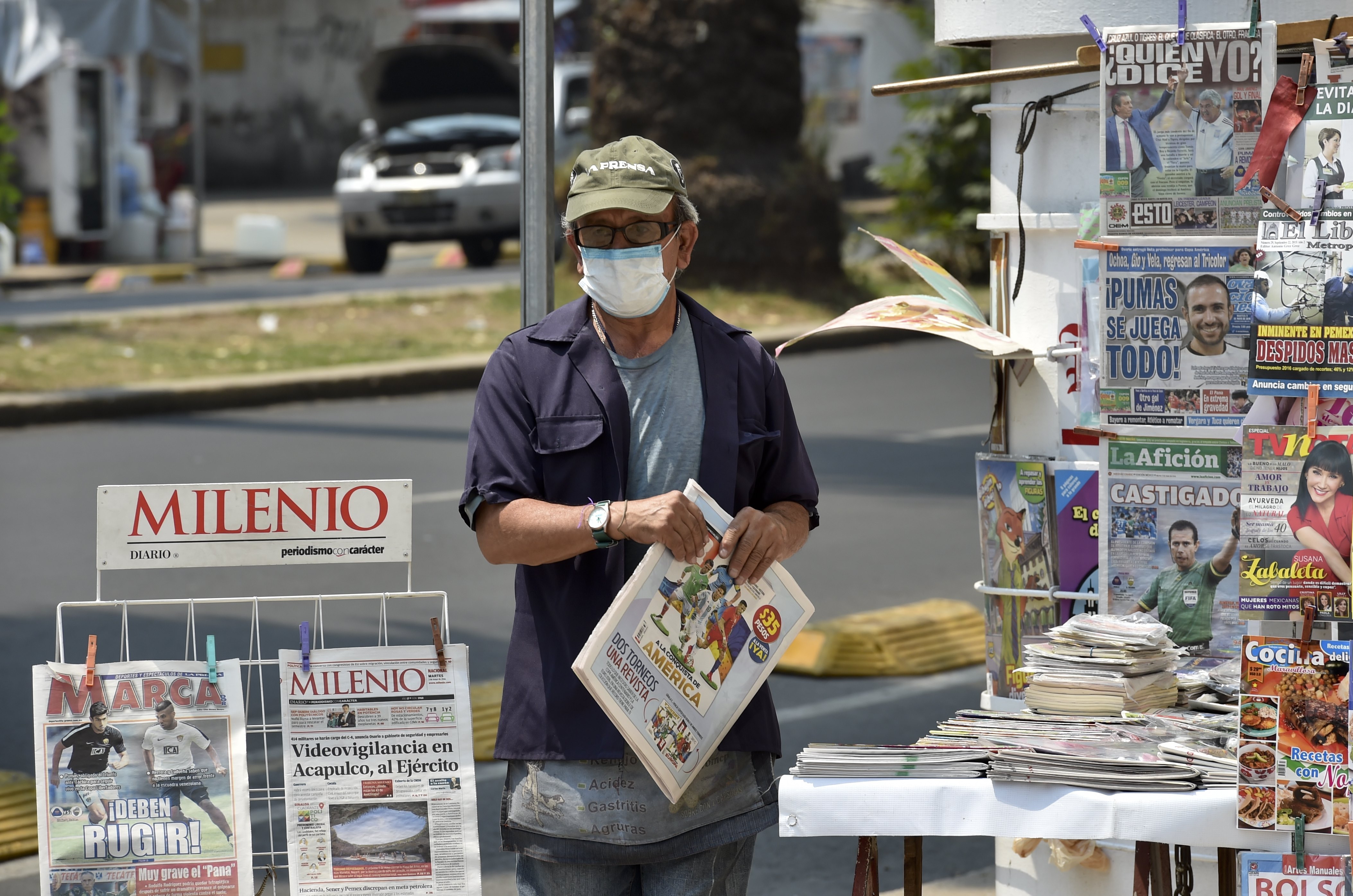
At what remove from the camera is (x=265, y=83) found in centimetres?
3203

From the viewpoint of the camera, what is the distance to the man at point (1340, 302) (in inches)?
112

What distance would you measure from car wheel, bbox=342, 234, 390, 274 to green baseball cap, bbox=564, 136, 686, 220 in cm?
1775

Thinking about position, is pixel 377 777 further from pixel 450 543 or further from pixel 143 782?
pixel 450 543

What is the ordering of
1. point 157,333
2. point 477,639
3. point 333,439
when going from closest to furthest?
point 477,639, point 333,439, point 157,333

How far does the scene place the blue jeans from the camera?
2979 millimetres

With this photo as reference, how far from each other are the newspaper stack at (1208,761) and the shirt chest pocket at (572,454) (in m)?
1.04

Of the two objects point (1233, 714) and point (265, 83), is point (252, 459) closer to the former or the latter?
point (1233, 714)

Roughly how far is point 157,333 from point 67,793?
1200cm

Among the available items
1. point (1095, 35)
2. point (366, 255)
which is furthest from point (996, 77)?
point (366, 255)

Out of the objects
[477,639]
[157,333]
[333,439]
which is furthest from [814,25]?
[477,639]

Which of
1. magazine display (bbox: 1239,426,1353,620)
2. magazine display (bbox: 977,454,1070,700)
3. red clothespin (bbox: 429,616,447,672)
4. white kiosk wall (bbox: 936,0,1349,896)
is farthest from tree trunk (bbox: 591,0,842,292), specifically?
magazine display (bbox: 1239,426,1353,620)

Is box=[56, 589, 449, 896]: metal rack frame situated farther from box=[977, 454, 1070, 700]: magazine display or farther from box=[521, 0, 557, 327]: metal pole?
box=[977, 454, 1070, 700]: magazine display

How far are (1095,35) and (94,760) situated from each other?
2.30 m

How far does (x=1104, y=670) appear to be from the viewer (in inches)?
130
